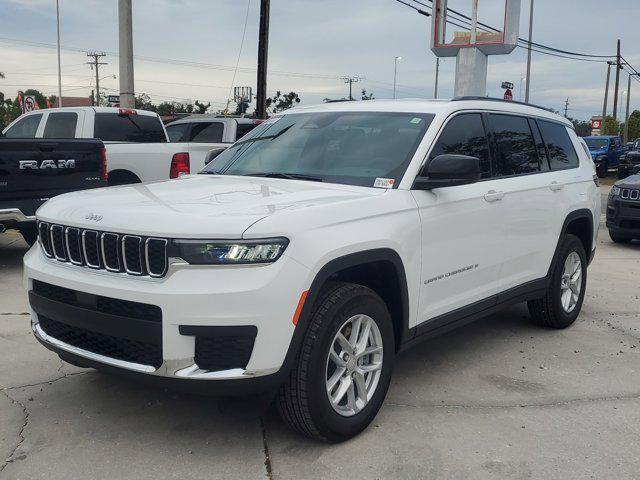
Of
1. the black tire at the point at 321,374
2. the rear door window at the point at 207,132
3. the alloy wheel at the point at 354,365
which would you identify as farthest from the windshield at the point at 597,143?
the black tire at the point at 321,374

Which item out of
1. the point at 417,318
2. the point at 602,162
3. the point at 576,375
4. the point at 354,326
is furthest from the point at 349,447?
the point at 602,162

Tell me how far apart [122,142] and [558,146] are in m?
6.81

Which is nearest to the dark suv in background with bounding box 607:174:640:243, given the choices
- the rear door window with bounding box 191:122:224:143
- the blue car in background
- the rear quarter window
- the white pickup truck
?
the rear quarter window

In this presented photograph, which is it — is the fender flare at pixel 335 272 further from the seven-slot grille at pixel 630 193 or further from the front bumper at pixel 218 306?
the seven-slot grille at pixel 630 193

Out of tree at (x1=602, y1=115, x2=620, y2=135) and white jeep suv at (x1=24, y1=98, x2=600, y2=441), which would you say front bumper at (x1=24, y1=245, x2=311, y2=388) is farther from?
tree at (x1=602, y1=115, x2=620, y2=135)

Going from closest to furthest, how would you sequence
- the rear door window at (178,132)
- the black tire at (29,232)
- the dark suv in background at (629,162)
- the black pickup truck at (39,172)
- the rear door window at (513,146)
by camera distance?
the rear door window at (513,146), the black pickup truck at (39,172), the black tire at (29,232), the rear door window at (178,132), the dark suv in background at (629,162)

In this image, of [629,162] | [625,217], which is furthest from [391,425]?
[629,162]

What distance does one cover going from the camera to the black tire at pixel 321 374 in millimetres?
3240

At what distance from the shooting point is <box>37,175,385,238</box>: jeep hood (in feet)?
9.98

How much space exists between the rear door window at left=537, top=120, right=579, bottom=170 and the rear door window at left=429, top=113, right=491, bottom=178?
108 cm

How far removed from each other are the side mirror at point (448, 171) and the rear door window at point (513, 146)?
96 cm

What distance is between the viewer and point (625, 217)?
34.1 ft

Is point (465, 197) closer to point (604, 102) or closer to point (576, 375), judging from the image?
point (576, 375)

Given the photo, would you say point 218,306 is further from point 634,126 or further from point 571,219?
point 634,126
